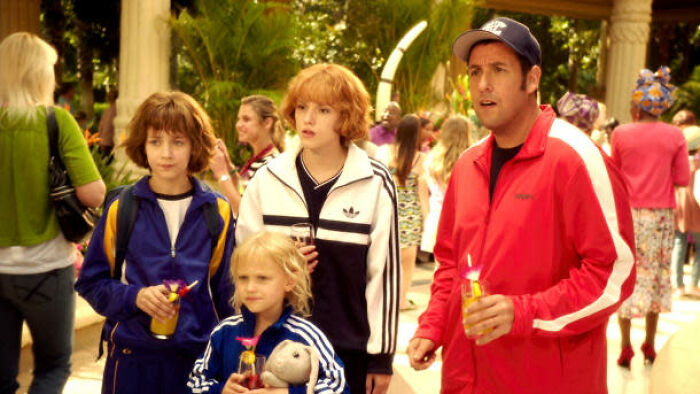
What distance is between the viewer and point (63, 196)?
143 inches

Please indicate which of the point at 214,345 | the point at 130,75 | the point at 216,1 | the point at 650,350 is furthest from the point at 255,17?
the point at 214,345

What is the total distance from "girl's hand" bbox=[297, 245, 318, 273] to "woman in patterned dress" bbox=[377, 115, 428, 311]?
15.6 ft

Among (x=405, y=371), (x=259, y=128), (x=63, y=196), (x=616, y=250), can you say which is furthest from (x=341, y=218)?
(x=405, y=371)

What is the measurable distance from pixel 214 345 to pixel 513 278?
3.20 ft

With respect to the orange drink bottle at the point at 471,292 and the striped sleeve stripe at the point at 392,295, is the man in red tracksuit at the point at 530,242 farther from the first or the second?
the striped sleeve stripe at the point at 392,295

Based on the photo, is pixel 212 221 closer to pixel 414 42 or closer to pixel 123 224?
pixel 123 224

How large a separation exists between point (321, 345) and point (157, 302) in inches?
23.0

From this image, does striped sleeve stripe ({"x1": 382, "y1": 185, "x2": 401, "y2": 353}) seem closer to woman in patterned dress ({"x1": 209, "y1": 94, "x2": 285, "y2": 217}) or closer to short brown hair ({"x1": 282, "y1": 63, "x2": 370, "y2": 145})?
short brown hair ({"x1": 282, "y1": 63, "x2": 370, "y2": 145})

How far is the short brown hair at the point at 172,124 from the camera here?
3.17 meters

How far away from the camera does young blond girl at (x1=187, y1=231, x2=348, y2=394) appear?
2.68 m

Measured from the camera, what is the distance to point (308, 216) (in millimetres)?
3131

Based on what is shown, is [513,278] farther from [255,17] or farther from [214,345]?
[255,17]

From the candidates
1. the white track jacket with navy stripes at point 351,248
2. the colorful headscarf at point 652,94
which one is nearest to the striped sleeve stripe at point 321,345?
the white track jacket with navy stripes at point 351,248

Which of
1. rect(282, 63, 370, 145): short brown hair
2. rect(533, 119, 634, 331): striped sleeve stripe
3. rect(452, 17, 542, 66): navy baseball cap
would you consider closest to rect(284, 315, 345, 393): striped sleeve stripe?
rect(533, 119, 634, 331): striped sleeve stripe
